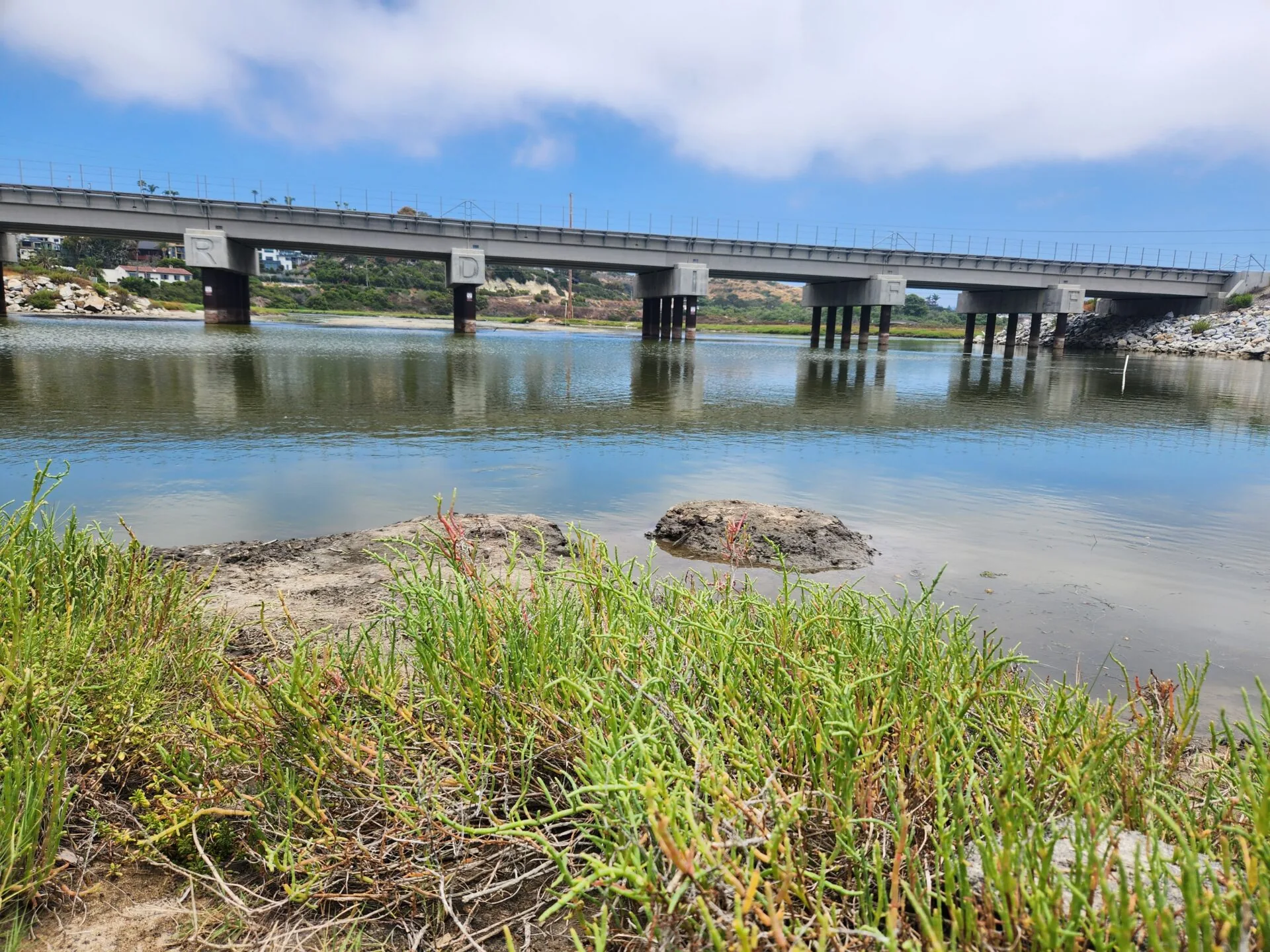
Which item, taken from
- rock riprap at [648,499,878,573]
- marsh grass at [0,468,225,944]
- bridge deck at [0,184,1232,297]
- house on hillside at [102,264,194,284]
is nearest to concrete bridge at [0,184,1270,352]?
bridge deck at [0,184,1232,297]

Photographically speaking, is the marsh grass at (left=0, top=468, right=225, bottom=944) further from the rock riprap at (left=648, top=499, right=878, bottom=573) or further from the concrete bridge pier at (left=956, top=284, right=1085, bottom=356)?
the concrete bridge pier at (left=956, top=284, right=1085, bottom=356)

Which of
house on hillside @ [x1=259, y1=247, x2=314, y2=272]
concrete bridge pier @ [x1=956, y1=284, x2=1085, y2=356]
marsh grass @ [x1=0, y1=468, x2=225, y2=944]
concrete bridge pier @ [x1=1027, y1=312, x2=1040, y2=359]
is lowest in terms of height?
marsh grass @ [x1=0, y1=468, x2=225, y2=944]

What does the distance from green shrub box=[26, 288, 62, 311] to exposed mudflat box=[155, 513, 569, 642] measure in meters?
71.2

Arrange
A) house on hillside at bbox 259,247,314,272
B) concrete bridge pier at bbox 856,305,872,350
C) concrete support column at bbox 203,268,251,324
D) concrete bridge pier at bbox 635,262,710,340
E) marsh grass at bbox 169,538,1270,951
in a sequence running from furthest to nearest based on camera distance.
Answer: house on hillside at bbox 259,247,314,272, concrete bridge pier at bbox 856,305,872,350, concrete bridge pier at bbox 635,262,710,340, concrete support column at bbox 203,268,251,324, marsh grass at bbox 169,538,1270,951

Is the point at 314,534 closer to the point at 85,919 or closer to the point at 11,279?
the point at 85,919

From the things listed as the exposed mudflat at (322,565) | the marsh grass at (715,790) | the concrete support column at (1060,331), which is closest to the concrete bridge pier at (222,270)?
the exposed mudflat at (322,565)

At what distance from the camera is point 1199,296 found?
6494 cm

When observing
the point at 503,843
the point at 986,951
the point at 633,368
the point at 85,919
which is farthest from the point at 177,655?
the point at 633,368

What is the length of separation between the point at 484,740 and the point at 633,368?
28.5 meters

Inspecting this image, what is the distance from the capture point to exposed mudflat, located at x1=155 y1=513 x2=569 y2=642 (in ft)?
16.6

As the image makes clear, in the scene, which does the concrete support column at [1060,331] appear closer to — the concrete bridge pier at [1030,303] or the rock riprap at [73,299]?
the concrete bridge pier at [1030,303]

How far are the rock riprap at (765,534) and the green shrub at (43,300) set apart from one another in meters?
72.5

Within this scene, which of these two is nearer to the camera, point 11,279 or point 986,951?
point 986,951

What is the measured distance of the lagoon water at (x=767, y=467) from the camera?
6.62 meters
